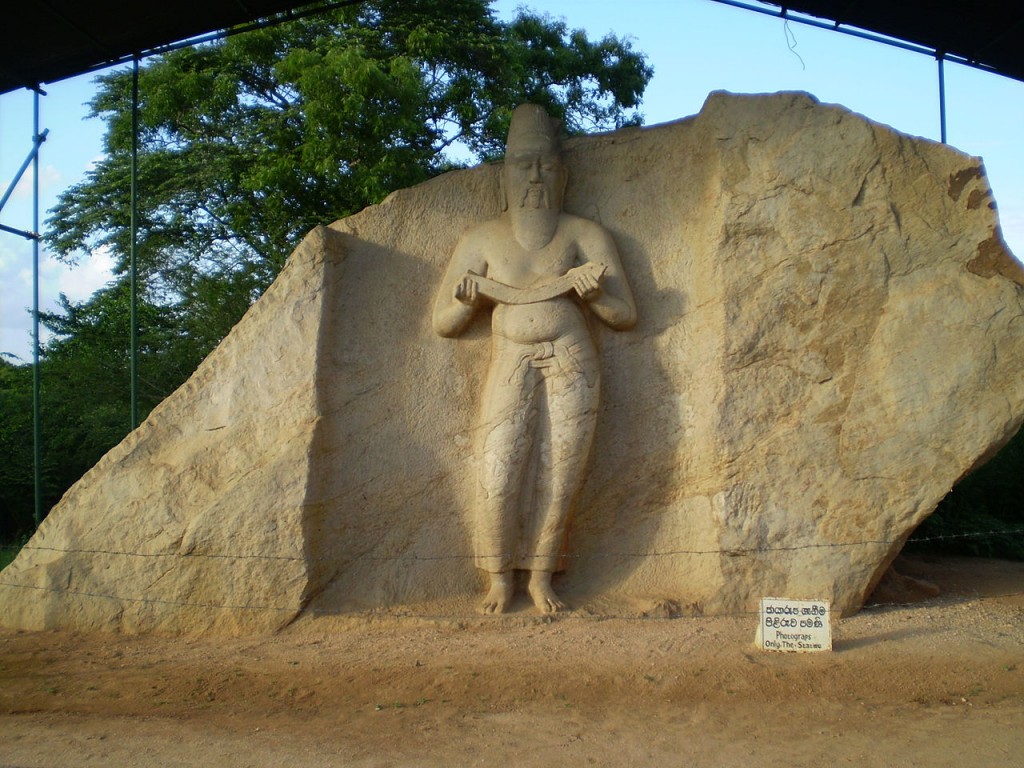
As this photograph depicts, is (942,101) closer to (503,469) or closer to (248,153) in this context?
(503,469)

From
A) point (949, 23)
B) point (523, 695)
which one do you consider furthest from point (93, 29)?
point (949, 23)

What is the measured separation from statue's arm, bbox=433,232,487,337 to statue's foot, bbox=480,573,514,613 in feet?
5.45

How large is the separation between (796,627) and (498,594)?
6.28 feet

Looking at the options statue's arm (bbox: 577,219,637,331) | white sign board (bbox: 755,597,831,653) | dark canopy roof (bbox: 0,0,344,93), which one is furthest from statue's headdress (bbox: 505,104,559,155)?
white sign board (bbox: 755,597,831,653)

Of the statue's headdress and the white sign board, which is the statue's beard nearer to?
the statue's headdress

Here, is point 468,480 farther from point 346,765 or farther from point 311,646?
point 346,765

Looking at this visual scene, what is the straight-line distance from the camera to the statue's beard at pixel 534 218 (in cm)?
677

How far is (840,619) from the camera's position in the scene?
20.6 feet

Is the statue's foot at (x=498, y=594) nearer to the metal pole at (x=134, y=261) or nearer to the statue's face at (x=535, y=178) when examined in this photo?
the statue's face at (x=535, y=178)

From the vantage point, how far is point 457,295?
6.57 meters

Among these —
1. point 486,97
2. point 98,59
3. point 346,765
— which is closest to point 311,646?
point 346,765

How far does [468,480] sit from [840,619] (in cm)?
255

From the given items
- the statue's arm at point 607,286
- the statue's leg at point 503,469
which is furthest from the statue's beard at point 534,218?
the statue's leg at point 503,469

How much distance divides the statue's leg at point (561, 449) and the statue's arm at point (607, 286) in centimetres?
29
